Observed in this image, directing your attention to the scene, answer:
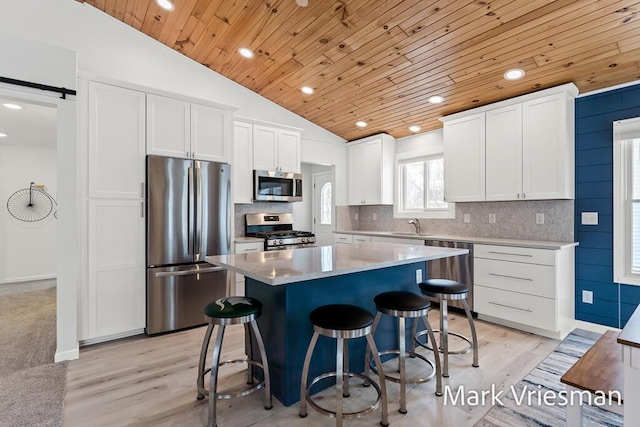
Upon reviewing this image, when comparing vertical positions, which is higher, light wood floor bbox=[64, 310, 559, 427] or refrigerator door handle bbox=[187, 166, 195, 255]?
refrigerator door handle bbox=[187, 166, 195, 255]

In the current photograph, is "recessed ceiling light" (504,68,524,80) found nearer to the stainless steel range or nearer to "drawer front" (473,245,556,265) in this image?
"drawer front" (473,245,556,265)

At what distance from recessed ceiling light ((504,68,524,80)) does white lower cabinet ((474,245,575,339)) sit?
5.57 ft

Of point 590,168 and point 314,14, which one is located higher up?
point 314,14

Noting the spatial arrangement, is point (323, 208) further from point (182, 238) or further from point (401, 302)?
point (401, 302)

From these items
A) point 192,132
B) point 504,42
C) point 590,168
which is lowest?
point 590,168

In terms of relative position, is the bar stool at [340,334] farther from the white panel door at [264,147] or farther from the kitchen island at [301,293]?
the white panel door at [264,147]

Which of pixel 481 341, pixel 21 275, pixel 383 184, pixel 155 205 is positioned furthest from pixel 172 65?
pixel 21 275

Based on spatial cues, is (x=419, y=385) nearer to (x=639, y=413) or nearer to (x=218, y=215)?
(x=639, y=413)

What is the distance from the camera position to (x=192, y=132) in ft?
11.2

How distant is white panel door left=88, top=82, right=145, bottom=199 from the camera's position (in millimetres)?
2887

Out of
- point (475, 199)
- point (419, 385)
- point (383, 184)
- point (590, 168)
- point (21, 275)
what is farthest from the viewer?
point (21, 275)

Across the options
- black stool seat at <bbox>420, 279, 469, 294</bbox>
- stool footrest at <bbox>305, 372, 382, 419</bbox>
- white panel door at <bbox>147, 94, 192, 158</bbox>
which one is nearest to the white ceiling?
white panel door at <bbox>147, 94, 192, 158</bbox>

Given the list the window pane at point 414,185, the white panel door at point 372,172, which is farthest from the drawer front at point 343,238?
the window pane at point 414,185

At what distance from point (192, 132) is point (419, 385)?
125 inches
